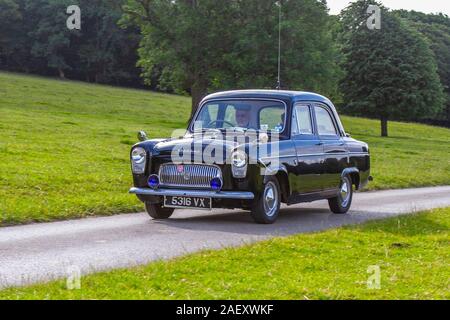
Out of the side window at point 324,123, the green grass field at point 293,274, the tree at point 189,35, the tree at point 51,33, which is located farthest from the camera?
the tree at point 51,33

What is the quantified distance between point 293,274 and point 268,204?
4301 mm

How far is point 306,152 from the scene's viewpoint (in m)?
12.6

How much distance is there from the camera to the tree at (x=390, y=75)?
54688 millimetres

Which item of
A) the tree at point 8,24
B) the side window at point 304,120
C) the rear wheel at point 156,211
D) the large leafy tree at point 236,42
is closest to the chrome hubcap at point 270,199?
the side window at point 304,120

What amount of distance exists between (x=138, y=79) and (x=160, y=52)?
46.3 m

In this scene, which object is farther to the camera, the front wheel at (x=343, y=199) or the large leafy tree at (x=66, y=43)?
the large leafy tree at (x=66, y=43)

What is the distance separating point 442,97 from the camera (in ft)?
186

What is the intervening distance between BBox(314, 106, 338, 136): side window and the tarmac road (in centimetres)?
141

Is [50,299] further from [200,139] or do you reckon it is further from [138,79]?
[138,79]

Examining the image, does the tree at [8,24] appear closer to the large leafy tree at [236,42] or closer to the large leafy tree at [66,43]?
the large leafy tree at [66,43]

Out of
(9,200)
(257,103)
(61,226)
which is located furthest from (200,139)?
(9,200)

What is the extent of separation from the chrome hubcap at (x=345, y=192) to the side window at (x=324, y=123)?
0.86 meters
